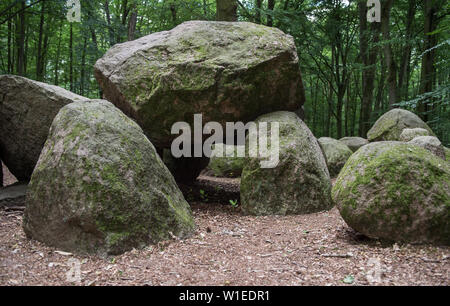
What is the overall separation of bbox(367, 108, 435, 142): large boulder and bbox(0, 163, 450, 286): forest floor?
5944mm

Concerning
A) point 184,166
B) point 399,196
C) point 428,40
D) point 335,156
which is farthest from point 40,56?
point 428,40

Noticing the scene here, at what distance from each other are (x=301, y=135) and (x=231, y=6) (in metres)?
4.27

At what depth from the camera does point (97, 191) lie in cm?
304

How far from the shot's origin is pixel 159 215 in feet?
11.1

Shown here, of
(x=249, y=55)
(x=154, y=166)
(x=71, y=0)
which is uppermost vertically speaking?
(x=71, y=0)

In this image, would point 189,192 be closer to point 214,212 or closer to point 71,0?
point 214,212

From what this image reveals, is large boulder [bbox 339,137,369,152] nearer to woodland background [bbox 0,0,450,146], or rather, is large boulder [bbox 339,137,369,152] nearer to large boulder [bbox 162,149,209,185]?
woodland background [bbox 0,0,450,146]

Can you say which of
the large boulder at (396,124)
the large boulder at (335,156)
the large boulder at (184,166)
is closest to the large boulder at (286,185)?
the large boulder at (184,166)

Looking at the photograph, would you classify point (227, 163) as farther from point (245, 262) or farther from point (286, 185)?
point (245, 262)

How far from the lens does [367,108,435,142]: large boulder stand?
27.7ft

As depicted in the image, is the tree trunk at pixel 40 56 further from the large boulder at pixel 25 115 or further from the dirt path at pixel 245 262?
the dirt path at pixel 245 262

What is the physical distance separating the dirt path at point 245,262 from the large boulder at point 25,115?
6.04ft

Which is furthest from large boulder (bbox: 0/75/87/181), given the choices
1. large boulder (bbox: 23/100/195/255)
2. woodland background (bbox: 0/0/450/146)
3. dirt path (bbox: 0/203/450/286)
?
woodland background (bbox: 0/0/450/146)
